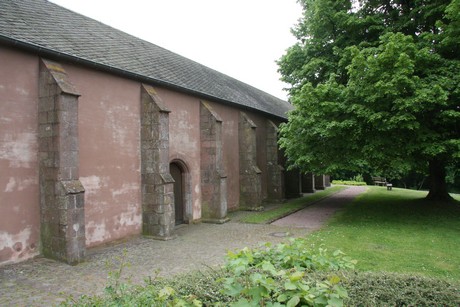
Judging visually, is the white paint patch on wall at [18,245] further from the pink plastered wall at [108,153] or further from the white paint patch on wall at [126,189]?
the white paint patch on wall at [126,189]

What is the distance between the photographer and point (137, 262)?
8.89 meters

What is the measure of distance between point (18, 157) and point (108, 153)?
2739 mm

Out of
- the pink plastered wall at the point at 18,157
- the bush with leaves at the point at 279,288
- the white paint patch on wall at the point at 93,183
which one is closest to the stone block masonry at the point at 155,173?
the white paint patch on wall at the point at 93,183

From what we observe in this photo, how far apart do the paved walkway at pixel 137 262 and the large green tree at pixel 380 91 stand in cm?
375

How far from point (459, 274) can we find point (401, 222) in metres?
6.28

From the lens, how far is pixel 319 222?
47.4 ft

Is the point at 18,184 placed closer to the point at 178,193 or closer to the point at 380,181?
the point at 178,193

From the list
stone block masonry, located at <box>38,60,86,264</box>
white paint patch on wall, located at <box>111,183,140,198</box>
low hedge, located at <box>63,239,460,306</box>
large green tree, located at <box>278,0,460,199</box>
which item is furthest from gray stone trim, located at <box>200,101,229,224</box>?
low hedge, located at <box>63,239,460,306</box>

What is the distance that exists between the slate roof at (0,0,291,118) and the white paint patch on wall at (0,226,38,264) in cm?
495

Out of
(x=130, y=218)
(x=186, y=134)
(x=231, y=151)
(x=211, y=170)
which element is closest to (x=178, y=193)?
(x=211, y=170)

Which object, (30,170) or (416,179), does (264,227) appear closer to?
(30,170)

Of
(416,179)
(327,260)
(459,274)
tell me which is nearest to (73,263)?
(327,260)

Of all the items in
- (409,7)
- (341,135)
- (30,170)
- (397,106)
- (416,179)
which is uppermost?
(409,7)

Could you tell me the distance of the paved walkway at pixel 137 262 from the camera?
22.2 ft
